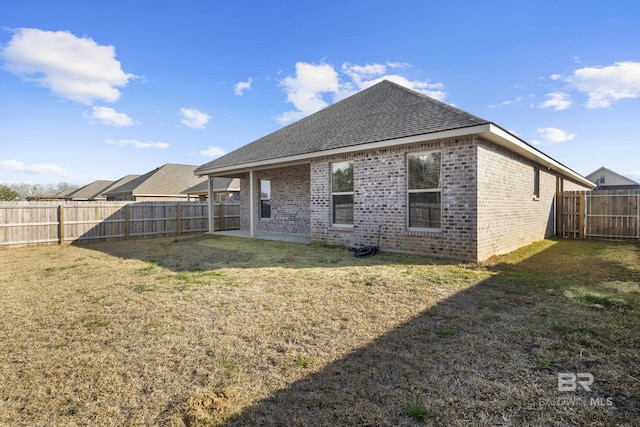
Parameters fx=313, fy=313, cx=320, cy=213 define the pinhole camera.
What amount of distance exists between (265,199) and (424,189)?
9.52 meters

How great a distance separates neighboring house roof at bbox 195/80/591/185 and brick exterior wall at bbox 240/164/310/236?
5.10 ft

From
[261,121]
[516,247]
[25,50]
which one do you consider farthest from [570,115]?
[25,50]

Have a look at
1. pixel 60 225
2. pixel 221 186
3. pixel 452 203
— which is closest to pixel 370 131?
pixel 452 203

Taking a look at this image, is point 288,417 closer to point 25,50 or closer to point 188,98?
point 25,50

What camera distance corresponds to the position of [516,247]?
31.7 feet

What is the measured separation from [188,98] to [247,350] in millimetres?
15628

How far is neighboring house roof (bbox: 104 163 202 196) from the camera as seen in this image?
92.0 ft

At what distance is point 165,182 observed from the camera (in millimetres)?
29656

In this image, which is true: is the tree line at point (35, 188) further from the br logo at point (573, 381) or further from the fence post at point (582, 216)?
the br logo at point (573, 381)

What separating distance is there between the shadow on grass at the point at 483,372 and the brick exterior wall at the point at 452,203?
3037mm

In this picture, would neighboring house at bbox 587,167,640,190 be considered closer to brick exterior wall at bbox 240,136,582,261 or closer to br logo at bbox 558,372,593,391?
brick exterior wall at bbox 240,136,582,261

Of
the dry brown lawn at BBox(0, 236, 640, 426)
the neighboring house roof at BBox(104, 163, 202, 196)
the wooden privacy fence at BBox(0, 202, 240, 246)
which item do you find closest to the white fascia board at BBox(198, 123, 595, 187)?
the dry brown lawn at BBox(0, 236, 640, 426)

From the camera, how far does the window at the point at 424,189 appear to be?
26.4 feet

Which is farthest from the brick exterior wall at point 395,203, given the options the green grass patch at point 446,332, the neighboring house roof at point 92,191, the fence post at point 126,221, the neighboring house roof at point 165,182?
the neighboring house roof at point 92,191
